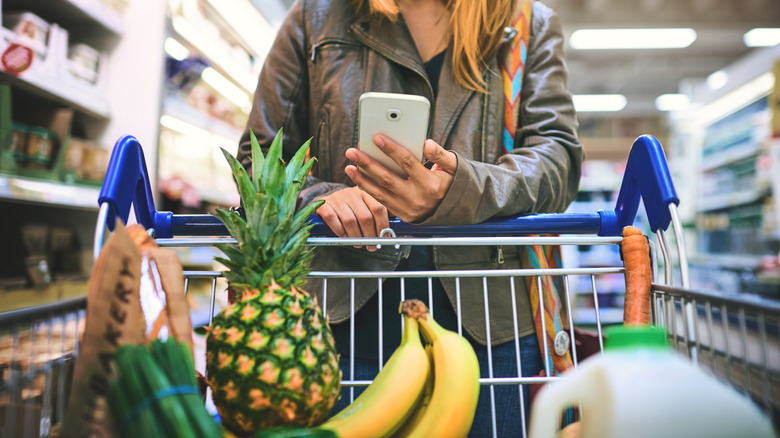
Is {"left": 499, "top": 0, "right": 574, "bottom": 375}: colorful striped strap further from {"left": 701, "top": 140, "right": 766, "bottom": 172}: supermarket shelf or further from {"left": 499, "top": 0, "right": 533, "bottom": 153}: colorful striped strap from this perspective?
{"left": 701, "top": 140, "right": 766, "bottom": 172}: supermarket shelf

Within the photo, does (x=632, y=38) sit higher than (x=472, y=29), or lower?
higher

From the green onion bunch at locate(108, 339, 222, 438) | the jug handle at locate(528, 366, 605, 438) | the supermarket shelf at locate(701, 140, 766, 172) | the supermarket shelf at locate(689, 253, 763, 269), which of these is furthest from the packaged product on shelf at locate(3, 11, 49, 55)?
the supermarket shelf at locate(689, 253, 763, 269)

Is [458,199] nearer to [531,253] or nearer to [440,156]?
[440,156]

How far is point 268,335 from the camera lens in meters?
0.66

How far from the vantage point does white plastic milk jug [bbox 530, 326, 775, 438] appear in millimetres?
438

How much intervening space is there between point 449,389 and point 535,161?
1.89 feet

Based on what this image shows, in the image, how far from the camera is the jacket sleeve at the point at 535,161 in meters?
0.97

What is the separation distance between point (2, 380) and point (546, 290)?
1.36m

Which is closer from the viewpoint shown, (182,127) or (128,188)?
(128,188)

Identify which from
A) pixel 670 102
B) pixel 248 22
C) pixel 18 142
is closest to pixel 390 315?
pixel 18 142

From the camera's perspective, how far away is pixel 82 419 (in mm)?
525

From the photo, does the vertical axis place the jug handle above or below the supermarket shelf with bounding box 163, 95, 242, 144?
below

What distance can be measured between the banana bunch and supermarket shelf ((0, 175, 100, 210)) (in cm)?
171

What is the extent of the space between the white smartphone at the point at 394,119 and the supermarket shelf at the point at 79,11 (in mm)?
2135
